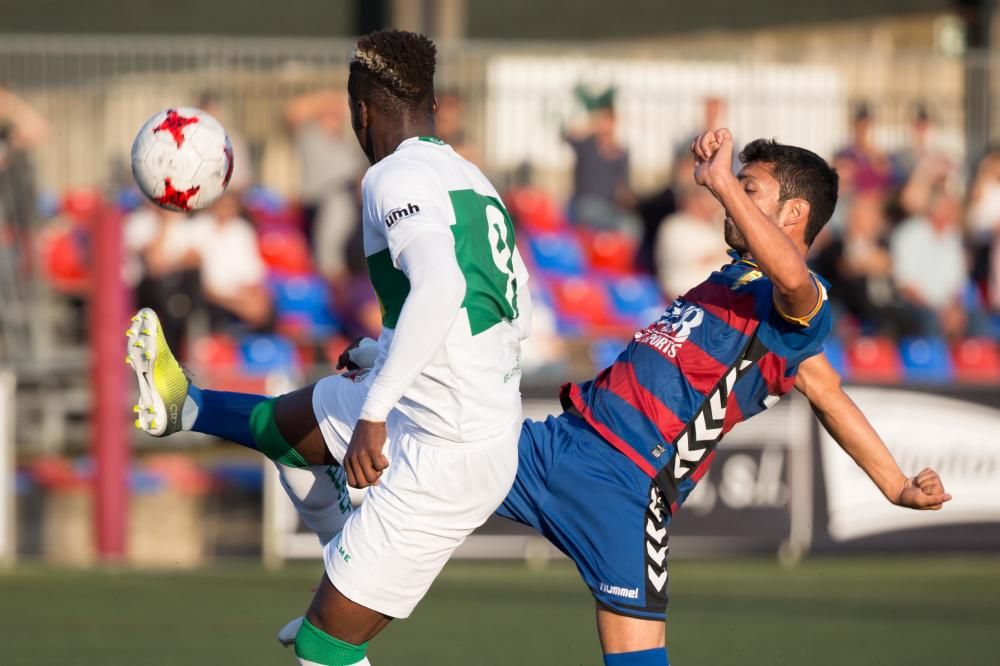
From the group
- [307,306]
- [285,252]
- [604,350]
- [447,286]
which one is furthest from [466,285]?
[285,252]

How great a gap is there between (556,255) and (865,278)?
2.66 meters

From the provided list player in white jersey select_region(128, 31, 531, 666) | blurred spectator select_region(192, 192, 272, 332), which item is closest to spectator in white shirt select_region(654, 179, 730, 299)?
blurred spectator select_region(192, 192, 272, 332)

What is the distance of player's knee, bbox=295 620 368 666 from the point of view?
475 cm

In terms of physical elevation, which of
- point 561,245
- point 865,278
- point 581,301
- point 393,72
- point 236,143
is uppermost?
point 393,72

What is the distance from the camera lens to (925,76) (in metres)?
15.1

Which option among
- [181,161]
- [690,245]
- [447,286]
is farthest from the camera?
[690,245]

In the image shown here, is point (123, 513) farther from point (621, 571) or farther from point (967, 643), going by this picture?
point (621, 571)

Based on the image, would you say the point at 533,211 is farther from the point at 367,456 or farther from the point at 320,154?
the point at 367,456

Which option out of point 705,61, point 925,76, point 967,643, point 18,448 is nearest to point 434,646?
point 967,643

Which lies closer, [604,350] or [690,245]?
[604,350]

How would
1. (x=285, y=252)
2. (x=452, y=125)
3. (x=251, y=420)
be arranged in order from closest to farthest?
(x=251, y=420), (x=452, y=125), (x=285, y=252)

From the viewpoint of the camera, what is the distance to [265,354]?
40.3 ft

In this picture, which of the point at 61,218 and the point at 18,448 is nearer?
the point at 18,448

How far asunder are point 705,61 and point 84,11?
716 centimetres
